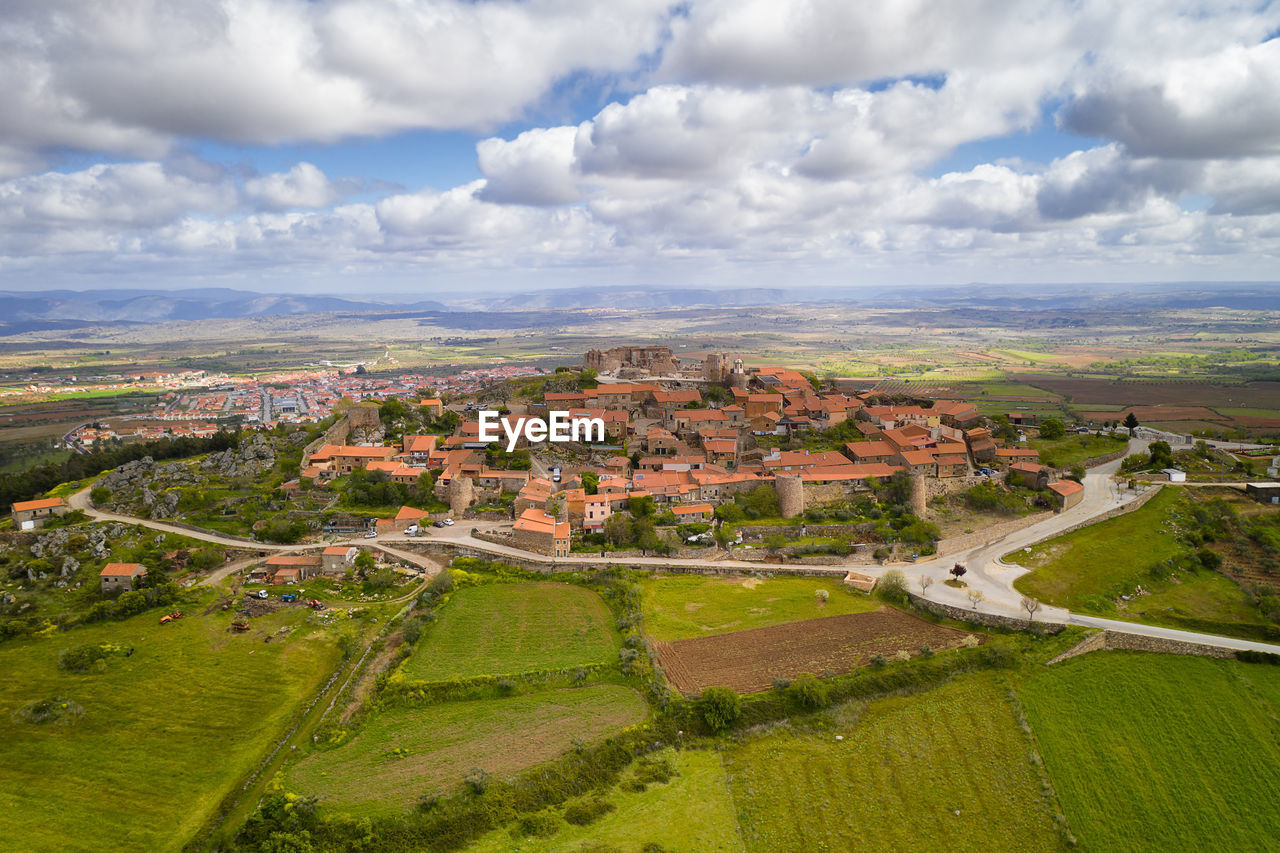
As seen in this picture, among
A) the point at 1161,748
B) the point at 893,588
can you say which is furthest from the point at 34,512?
the point at 1161,748

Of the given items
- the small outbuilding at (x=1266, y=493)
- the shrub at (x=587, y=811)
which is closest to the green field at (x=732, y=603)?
the shrub at (x=587, y=811)

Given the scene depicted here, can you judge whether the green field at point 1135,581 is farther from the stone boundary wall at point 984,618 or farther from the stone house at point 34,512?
the stone house at point 34,512

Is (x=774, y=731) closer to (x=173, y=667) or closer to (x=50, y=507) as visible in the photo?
(x=173, y=667)

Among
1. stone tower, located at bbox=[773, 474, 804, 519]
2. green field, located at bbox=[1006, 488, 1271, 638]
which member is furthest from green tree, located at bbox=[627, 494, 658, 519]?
green field, located at bbox=[1006, 488, 1271, 638]

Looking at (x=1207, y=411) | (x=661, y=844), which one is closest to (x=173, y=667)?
(x=661, y=844)

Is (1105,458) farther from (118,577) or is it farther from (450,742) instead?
(118,577)
